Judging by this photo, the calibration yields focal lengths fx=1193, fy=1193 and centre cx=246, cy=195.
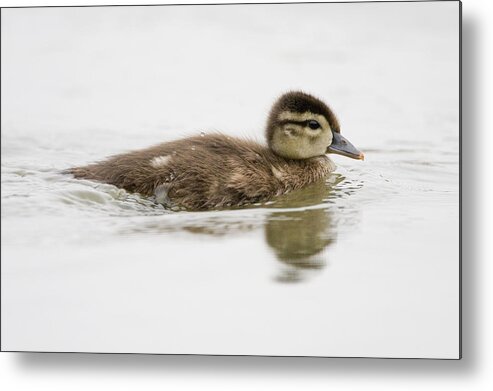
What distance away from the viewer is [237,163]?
15.3 feet

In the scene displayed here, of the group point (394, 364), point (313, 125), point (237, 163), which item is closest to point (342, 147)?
point (313, 125)

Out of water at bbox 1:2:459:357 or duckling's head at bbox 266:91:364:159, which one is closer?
water at bbox 1:2:459:357

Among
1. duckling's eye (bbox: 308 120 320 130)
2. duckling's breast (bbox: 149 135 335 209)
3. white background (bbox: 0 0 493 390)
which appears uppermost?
duckling's eye (bbox: 308 120 320 130)

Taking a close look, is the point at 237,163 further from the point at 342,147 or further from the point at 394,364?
the point at 394,364

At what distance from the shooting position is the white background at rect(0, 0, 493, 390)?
4137 millimetres

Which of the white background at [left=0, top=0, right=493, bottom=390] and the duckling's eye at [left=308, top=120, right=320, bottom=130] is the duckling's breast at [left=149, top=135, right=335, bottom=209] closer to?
the duckling's eye at [left=308, top=120, right=320, bottom=130]

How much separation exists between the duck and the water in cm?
6

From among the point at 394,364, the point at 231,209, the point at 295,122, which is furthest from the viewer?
the point at 295,122

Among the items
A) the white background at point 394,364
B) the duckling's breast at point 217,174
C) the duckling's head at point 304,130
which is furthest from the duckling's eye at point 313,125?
the white background at point 394,364

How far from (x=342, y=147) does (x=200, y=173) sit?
2.08 feet

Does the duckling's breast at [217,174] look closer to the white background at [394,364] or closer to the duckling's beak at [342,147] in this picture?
the duckling's beak at [342,147]

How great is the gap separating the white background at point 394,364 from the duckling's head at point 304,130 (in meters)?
0.72

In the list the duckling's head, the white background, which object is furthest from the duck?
the white background

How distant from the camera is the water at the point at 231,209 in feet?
13.6
